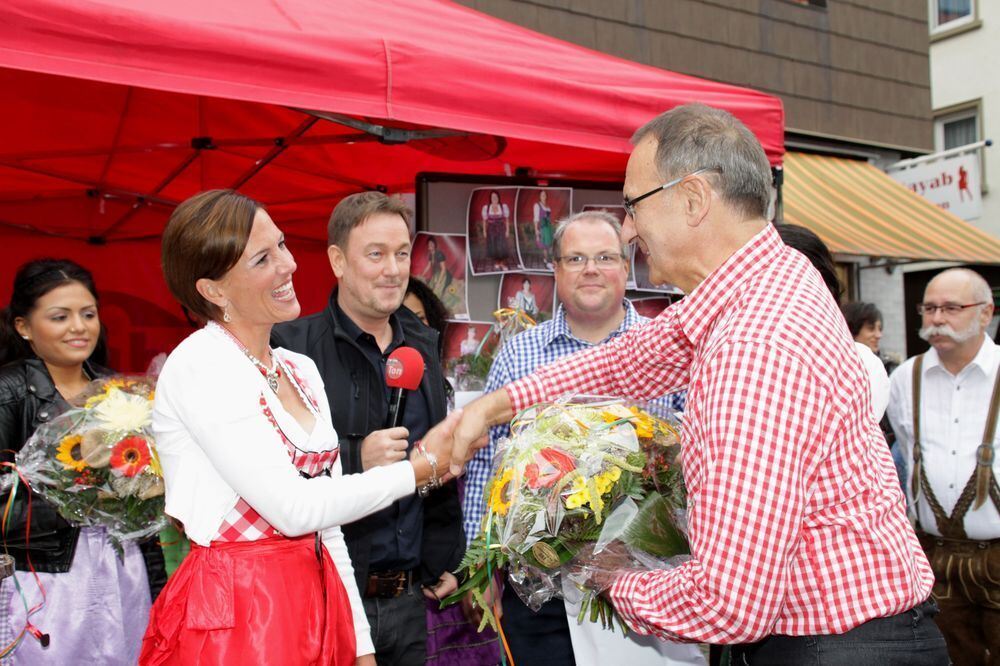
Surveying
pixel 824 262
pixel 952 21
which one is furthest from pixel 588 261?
pixel 952 21

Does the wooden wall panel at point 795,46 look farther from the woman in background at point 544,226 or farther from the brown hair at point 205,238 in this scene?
the brown hair at point 205,238

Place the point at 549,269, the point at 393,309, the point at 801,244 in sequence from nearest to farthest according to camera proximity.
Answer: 1. the point at 801,244
2. the point at 393,309
3. the point at 549,269

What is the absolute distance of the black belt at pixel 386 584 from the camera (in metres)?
3.11

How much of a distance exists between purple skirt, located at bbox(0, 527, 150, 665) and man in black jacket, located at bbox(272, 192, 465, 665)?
106 cm

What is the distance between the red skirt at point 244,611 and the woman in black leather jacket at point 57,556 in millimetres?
1310

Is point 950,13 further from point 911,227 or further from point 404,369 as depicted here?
point 404,369

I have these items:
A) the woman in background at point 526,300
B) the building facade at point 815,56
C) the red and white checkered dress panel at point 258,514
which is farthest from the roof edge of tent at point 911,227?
the red and white checkered dress panel at point 258,514

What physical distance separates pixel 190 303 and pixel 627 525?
133cm

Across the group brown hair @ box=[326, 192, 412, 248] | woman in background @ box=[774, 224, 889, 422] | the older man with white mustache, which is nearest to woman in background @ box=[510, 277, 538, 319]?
brown hair @ box=[326, 192, 412, 248]

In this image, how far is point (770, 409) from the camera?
162 cm

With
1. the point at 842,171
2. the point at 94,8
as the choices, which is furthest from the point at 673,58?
the point at 94,8

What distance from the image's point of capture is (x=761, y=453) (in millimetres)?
1613

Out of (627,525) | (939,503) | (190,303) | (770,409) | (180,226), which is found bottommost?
(939,503)

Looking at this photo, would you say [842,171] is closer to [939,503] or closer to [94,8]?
[939,503]
